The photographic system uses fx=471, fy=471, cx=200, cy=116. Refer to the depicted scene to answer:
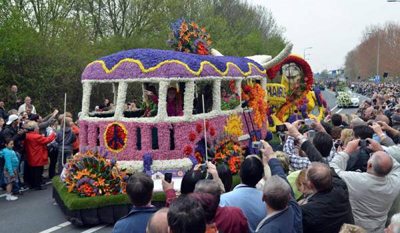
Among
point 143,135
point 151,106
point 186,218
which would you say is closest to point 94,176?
point 143,135

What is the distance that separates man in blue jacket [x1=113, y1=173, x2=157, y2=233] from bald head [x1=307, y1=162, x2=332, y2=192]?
1477 mm

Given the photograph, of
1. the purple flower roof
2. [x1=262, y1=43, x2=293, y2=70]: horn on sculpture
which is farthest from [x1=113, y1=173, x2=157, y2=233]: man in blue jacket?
[x1=262, y1=43, x2=293, y2=70]: horn on sculpture

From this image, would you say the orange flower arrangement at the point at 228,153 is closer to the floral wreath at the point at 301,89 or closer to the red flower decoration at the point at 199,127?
Result: the red flower decoration at the point at 199,127

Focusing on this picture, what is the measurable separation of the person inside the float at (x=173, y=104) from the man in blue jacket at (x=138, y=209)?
6.46 m

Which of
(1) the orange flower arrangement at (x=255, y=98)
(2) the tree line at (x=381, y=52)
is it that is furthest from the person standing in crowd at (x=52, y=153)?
(2) the tree line at (x=381, y=52)

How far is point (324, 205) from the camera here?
4293 mm

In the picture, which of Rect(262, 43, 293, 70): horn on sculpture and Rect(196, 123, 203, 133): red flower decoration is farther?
Rect(262, 43, 293, 70): horn on sculpture

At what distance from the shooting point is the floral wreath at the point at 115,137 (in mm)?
9875

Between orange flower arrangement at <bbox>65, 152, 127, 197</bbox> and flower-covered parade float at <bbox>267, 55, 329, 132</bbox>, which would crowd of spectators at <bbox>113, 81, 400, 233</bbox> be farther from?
flower-covered parade float at <bbox>267, 55, 329, 132</bbox>

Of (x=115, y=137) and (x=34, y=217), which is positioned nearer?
(x=34, y=217)

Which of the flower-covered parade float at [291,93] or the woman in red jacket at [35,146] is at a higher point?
the flower-covered parade float at [291,93]

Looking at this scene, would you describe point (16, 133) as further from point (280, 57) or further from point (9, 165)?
point (280, 57)

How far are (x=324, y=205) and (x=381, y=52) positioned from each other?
7684 cm

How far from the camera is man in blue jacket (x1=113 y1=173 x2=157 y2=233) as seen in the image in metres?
3.94
